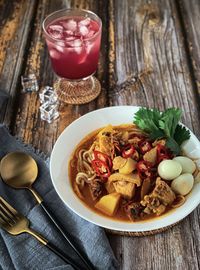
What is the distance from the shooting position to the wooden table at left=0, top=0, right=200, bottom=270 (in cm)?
178

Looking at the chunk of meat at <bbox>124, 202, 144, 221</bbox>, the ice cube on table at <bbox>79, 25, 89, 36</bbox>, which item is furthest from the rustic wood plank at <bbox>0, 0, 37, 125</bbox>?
the chunk of meat at <bbox>124, 202, 144, 221</bbox>

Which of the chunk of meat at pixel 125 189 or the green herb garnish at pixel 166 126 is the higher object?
the green herb garnish at pixel 166 126

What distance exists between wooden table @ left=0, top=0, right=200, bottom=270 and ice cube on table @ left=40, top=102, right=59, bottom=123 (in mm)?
26

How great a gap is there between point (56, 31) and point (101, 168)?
2.21 feet

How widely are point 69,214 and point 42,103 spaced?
57cm

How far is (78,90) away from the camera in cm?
201

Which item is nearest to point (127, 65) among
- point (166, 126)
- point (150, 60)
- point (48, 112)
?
point (150, 60)

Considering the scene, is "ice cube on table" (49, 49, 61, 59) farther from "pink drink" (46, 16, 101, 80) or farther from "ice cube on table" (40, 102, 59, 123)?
"ice cube on table" (40, 102, 59, 123)

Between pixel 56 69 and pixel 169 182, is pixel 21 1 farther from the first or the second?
pixel 169 182

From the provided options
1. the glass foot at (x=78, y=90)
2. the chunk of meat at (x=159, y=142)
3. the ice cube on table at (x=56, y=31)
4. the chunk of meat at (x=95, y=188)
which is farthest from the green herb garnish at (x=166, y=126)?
the ice cube on table at (x=56, y=31)

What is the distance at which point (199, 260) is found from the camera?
4.65ft

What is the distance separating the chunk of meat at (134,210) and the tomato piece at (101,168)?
13 cm

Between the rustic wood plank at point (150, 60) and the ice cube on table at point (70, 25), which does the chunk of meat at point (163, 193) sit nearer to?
the rustic wood plank at point (150, 60)

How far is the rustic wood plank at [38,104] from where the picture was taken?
1.82 m
